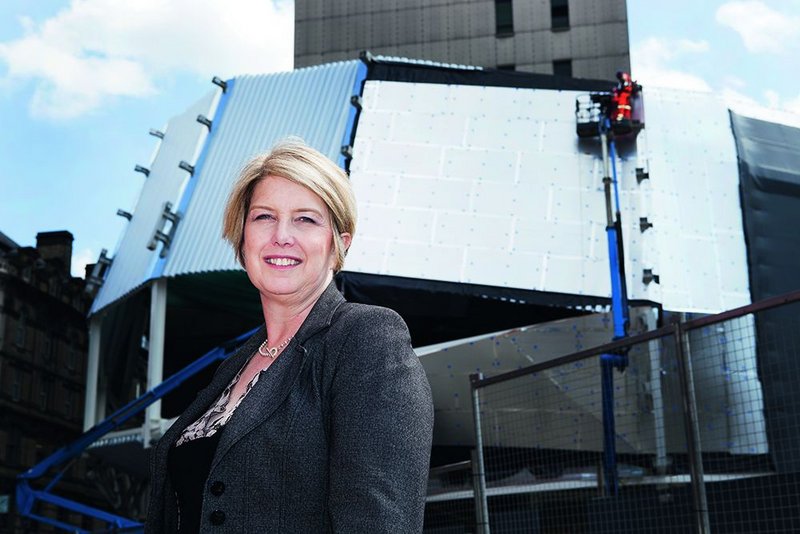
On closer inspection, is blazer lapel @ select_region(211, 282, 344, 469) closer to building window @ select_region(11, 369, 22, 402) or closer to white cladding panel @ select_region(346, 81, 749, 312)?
white cladding panel @ select_region(346, 81, 749, 312)

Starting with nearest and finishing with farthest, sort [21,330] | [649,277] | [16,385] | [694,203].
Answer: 1. [649,277]
2. [694,203]
3. [16,385]
4. [21,330]

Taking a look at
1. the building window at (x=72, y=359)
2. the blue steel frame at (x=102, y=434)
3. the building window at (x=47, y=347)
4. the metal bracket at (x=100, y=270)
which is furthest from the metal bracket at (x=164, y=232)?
the building window at (x=72, y=359)

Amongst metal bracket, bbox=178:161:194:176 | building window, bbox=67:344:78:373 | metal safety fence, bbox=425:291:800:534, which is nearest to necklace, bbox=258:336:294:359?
metal safety fence, bbox=425:291:800:534

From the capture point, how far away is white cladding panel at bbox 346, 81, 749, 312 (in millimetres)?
17656

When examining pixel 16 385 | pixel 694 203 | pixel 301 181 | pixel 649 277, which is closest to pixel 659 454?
pixel 301 181

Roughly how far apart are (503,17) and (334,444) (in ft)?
127

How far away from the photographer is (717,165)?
18.7 metres

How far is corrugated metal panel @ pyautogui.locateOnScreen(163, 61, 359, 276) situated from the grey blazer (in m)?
17.3

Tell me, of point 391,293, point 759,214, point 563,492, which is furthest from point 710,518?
point 759,214

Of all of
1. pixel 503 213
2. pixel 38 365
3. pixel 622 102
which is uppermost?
pixel 38 365

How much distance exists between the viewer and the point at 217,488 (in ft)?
6.90

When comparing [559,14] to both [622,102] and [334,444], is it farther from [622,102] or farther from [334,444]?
[334,444]

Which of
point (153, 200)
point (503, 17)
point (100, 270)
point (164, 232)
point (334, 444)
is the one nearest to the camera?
point (334, 444)

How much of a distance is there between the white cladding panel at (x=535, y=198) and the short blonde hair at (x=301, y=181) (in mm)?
15095
